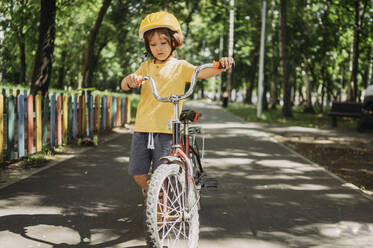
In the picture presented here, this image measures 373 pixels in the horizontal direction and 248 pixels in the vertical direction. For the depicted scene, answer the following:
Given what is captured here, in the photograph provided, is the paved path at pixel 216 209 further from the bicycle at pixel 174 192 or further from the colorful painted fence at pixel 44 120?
the colorful painted fence at pixel 44 120

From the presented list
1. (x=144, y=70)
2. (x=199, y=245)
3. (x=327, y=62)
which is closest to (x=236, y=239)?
(x=199, y=245)

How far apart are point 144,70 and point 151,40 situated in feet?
0.93

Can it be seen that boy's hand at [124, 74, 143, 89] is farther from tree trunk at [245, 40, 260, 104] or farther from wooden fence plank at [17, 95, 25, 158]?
tree trunk at [245, 40, 260, 104]

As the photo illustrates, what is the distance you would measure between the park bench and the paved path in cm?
934

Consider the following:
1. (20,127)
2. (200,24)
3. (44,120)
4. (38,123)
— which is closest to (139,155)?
(20,127)

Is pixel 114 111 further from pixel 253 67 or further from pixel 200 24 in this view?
pixel 200 24

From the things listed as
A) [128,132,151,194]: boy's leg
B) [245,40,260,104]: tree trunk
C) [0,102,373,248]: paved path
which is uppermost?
[245,40,260,104]: tree trunk

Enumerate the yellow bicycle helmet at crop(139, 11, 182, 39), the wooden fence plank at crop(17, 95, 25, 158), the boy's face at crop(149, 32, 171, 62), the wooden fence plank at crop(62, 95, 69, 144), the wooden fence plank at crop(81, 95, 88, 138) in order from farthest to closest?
1. the wooden fence plank at crop(81, 95, 88, 138)
2. the wooden fence plank at crop(62, 95, 69, 144)
3. the wooden fence plank at crop(17, 95, 25, 158)
4. the boy's face at crop(149, 32, 171, 62)
5. the yellow bicycle helmet at crop(139, 11, 182, 39)

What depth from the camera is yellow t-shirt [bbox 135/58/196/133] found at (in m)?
3.52

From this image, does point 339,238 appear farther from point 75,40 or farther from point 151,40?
point 75,40

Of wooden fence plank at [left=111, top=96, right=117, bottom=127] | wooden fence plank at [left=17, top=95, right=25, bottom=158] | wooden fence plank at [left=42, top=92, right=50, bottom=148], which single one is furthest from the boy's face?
wooden fence plank at [left=111, top=96, right=117, bottom=127]

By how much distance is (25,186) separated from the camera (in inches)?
221

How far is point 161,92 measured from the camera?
3.58 meters

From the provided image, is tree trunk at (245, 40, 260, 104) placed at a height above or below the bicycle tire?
above
